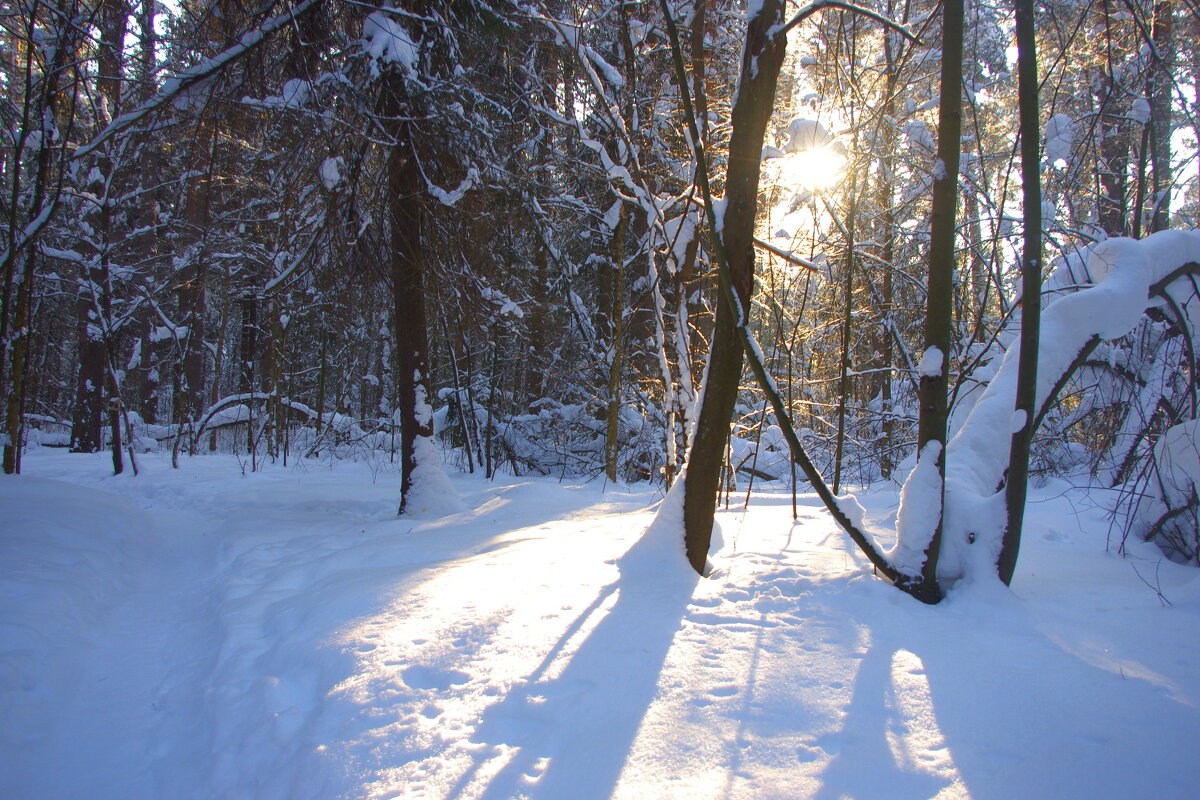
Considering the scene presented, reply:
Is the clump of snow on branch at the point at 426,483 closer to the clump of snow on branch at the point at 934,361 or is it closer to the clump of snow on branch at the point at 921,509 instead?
the clump of snow on branch at the point at 921,509

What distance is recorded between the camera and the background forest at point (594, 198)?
13.1 feet

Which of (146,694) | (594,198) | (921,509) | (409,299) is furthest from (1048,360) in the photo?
(594,198)

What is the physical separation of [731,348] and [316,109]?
4078 mm

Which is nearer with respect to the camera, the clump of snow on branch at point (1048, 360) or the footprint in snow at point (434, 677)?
the footprint in snow at point (434, 677)

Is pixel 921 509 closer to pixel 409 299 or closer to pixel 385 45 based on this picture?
pixel 409 299

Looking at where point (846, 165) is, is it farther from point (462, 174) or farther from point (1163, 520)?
point (462, 174)

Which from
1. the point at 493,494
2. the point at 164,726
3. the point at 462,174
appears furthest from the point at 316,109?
the point at 493,494

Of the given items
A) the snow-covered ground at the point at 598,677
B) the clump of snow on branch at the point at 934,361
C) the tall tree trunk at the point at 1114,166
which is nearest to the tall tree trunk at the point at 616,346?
the snow-covered ground at the point at 598,677

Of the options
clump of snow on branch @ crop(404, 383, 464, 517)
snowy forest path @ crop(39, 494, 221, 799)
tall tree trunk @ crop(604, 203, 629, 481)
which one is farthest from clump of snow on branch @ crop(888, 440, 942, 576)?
tall tree trunk @ crop(604, 203, 629, 481)

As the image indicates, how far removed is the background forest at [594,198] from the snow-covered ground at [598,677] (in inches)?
50.9

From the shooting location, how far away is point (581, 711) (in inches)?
85.4

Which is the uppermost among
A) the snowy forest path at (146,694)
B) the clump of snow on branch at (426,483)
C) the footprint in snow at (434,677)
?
the clump of snow on branch at (426,483)

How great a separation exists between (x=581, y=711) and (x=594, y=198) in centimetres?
1061

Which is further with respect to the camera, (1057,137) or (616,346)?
(616,346)
